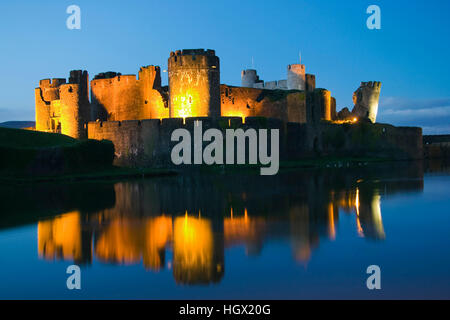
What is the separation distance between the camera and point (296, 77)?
5294 cm

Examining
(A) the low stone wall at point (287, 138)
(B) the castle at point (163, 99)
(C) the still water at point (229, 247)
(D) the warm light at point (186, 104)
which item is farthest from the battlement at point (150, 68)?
(C) the still water at point (229, 247)

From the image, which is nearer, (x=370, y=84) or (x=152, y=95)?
(x=152, y=95)

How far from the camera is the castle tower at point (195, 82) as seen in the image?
34719 mm

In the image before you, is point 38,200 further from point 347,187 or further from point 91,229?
point 347,187

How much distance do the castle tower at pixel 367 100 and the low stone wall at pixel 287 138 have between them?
13.6 ft

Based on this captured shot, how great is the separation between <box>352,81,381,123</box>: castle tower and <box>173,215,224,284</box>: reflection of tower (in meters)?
46.3

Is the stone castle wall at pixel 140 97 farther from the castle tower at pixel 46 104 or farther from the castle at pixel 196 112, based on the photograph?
the castle tower at pixel 46 104

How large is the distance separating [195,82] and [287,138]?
7.86m

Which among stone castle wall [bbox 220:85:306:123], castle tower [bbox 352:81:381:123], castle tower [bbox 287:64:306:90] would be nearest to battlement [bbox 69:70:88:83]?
stone castle wall [bbox 220:85:306:123]

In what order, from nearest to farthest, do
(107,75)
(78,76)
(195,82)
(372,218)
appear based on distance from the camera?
(372,218) → (195,82) → (78,76) → (107,75)

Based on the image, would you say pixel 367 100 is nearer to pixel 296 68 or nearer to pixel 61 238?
pixel 296 68

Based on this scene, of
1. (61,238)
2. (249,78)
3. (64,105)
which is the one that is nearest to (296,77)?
(249,78)
